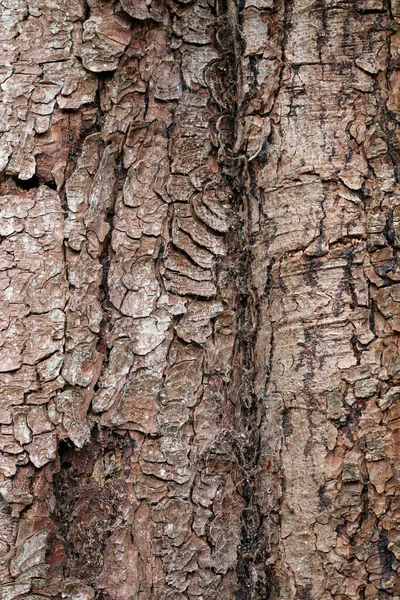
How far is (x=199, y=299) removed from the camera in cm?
144

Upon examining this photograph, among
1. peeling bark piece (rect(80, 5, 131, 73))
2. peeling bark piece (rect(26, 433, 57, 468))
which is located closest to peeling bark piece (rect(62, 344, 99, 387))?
peeling bark piece (rect(26, 433, 57, 468))

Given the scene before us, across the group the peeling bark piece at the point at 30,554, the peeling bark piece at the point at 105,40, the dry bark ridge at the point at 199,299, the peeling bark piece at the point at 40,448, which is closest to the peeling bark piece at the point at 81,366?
the dry bark ridge at the point at 199,299

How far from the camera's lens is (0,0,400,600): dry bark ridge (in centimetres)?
134

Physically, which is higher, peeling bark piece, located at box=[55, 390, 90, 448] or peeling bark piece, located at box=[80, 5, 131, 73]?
peeling bark piece, located at box=[80, 5, 131, 73]

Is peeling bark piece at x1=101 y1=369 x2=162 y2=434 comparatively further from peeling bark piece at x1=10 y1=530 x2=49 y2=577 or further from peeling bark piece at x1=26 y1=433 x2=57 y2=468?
peeling bark piece at x1=10 y1=530 x2=49 y2=577

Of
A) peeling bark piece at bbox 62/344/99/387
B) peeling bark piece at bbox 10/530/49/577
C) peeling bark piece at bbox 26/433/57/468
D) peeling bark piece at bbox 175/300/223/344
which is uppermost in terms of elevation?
peeling bark piece at bbox 175/300/223/344

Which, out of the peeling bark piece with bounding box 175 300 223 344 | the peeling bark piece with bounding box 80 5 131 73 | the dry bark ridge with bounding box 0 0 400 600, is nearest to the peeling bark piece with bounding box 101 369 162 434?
the dry bark ridge with bounding box 0 0 400 600

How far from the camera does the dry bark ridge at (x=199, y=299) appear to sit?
52.8 inches

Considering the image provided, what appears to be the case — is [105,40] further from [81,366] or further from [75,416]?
[75,416]

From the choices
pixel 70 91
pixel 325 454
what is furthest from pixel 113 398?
pixel 70 91

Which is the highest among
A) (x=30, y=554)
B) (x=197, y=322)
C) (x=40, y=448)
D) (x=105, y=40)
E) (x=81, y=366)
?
(x=105, y=40)

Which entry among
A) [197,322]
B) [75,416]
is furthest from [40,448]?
[197,322]

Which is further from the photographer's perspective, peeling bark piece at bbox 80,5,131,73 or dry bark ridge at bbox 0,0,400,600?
peeling bark piece at bbox 80,5,131,73

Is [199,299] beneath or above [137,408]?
above
